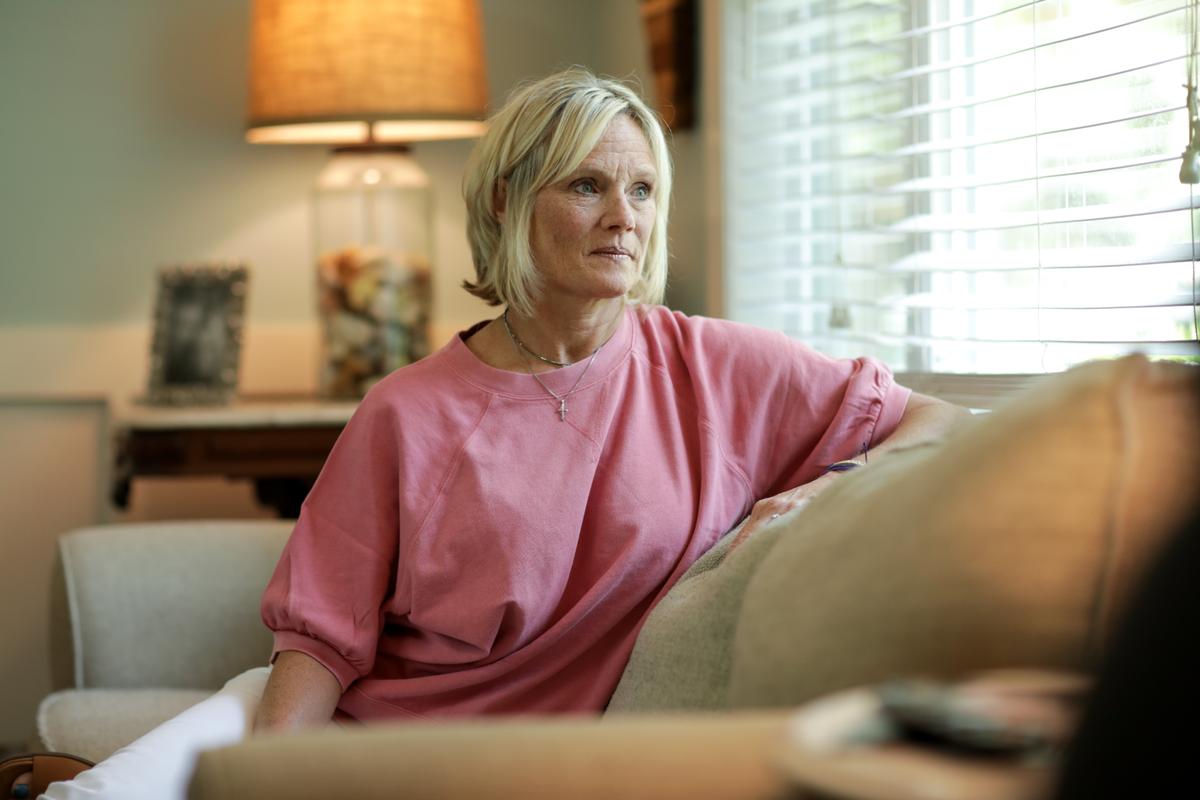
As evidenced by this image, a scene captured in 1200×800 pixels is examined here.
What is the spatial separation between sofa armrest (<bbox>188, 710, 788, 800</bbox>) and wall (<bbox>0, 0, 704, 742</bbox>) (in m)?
2.63

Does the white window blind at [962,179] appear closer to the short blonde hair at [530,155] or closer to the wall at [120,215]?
the short blonde hair at [530,155]

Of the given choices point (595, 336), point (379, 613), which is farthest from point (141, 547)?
point (595, 336)

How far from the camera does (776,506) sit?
4.89 feet

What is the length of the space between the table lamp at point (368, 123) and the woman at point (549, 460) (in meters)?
1.16

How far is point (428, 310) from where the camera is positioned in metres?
2.93

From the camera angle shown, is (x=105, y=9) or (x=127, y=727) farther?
(x=105, y=9)

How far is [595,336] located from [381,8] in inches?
54.3

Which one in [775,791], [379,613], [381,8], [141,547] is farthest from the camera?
[381,8]

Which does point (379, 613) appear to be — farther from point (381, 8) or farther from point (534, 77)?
point (534, 77)

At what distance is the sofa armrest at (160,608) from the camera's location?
211cm

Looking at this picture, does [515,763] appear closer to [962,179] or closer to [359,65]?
[962,179]

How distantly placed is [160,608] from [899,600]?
5.05ft

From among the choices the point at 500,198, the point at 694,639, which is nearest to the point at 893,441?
the point at 694,639

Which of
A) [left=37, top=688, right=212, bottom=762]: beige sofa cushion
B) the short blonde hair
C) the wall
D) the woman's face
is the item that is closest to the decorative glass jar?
the wall
